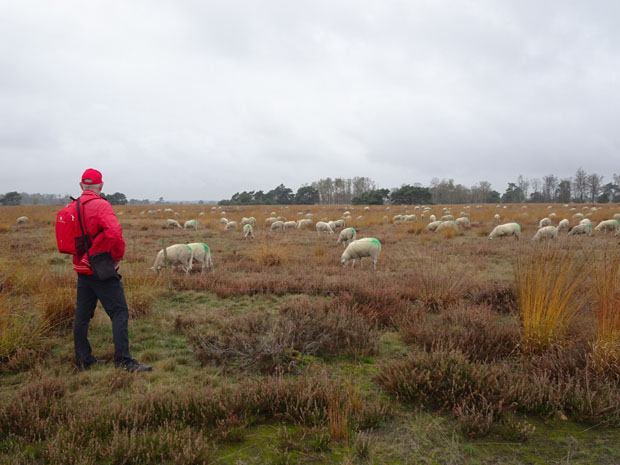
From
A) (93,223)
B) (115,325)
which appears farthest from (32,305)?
(93,223)

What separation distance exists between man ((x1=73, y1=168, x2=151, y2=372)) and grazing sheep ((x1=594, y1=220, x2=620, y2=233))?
67.7 ft

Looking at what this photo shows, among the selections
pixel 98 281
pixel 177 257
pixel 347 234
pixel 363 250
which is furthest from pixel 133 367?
pixel 347 234

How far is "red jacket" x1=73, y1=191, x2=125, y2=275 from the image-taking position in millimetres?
3117

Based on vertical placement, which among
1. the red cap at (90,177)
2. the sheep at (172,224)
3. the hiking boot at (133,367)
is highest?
the red cap at (90,177)

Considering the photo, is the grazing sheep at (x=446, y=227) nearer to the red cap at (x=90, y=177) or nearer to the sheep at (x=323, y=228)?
the sheep at (x=323, y=228)

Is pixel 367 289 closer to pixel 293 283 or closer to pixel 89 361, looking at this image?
pixel 293 283

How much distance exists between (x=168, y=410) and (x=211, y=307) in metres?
3.25

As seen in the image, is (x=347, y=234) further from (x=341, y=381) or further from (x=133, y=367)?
(x=133, y=367)

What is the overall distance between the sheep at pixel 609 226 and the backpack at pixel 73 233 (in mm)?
20717

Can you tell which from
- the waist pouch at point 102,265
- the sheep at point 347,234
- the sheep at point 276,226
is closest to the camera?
the waist pouch at point 102,265

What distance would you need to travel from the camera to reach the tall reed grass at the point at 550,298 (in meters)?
3.32

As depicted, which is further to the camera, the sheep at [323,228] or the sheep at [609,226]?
the sheep at [323,228]

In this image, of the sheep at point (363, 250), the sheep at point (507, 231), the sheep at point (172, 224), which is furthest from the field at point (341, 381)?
the sheep at point (172, 224)

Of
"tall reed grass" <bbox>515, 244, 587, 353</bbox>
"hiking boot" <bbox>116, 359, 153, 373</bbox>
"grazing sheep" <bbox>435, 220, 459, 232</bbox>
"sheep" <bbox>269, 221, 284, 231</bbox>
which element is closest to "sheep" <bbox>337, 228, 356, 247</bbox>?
"grazing sheep" <bbox>435, 220, 459, 232</bbox>
